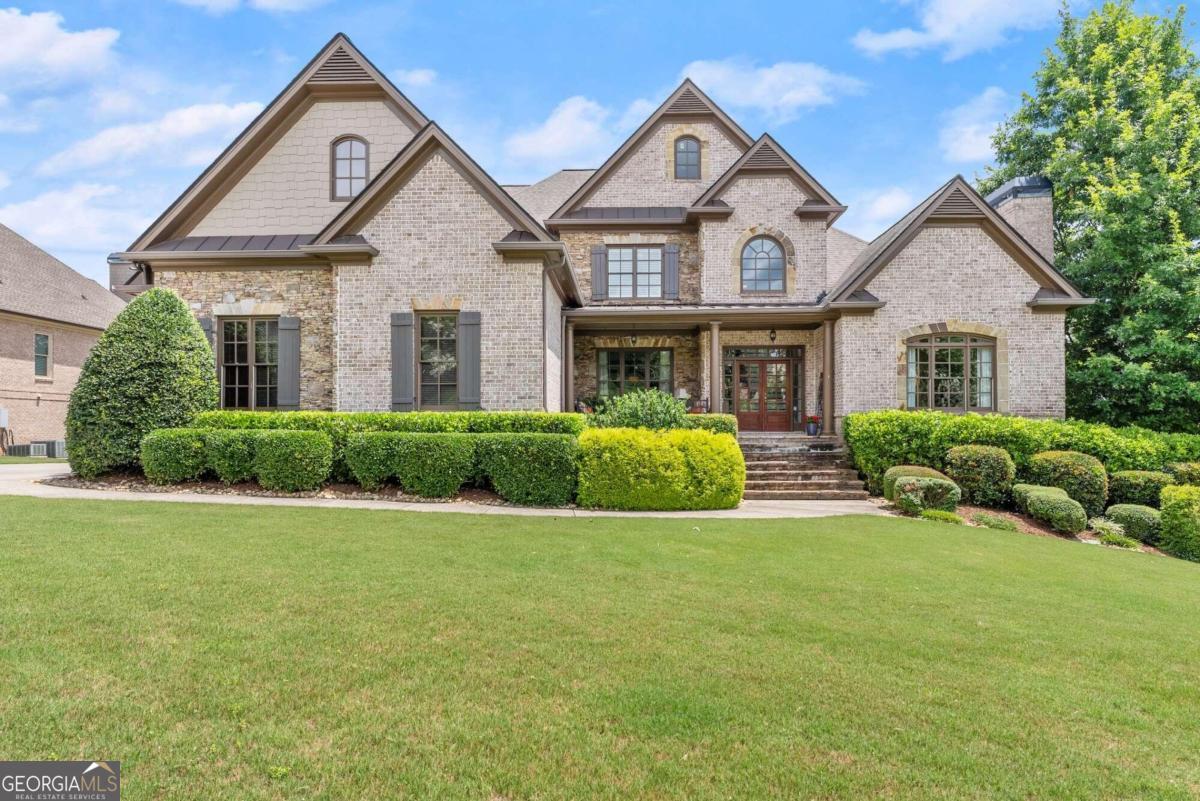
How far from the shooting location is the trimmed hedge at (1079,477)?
11.8 m

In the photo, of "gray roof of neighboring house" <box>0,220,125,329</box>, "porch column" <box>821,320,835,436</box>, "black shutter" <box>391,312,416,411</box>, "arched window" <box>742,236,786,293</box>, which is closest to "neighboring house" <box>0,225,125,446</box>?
"gray roof of neighboring house" <box>0,220,125,329</box>

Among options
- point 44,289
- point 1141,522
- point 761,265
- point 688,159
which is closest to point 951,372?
point 1141,522

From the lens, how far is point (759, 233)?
59.8ft

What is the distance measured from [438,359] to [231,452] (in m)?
4.14

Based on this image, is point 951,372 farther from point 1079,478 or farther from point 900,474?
point 900,474

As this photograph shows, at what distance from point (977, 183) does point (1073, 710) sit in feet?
80.4

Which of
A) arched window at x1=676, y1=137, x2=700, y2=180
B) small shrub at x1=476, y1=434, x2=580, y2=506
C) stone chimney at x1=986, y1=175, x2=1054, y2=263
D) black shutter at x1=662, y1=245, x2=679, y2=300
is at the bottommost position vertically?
small shrub at x1=476, y1=434, x2=580, y2=506

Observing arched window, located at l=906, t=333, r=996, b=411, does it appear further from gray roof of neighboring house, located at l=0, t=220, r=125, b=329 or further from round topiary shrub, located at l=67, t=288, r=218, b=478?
gray roof of neighboring house, located at l=0, t=220, r=125, b=329

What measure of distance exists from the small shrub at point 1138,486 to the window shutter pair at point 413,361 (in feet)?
42.6

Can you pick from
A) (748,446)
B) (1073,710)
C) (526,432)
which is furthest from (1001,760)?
(748,446)

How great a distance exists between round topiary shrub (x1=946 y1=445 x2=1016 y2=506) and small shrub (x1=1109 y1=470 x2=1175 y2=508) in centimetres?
197

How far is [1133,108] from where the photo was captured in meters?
17.5

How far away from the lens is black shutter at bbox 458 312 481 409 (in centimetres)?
1244

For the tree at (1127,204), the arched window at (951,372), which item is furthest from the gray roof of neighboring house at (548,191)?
the tree at (1127,204)
